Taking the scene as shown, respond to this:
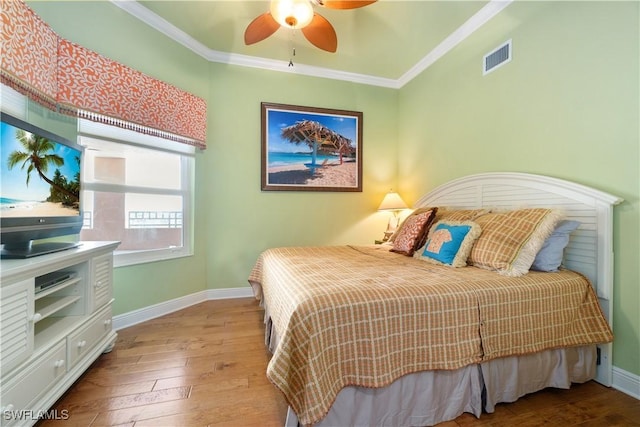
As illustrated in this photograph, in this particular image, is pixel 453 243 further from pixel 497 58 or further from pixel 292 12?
pixel 292 12

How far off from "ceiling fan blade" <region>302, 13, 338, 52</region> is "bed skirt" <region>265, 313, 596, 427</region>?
7.75 ft

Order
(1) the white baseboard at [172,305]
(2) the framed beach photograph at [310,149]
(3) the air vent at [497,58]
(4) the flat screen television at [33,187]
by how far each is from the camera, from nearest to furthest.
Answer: (4) the flat screen television at [33,187] → (3) the air vent at [497,58] → (1) the white baseboard at [172,305] → (2) the framed beach photograph at [310,149]

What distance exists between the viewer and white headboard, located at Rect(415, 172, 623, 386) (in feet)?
5.11

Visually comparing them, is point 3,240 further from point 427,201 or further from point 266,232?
point 427,201

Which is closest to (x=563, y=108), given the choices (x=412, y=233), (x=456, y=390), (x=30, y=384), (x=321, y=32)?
(x=412, y=233)

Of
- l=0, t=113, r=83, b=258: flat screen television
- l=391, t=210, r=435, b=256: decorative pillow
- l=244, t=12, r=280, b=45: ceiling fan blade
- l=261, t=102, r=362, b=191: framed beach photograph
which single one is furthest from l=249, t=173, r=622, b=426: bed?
l=244, t=12, r=280, b=45: ceiling fan blade

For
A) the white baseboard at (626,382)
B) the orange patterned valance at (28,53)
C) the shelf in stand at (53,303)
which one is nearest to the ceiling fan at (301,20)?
the orange patterned valance at (28,53)

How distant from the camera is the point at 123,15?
2264 millimetres

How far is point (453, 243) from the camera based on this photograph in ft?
5.92

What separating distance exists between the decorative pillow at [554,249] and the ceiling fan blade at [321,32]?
2.13 m

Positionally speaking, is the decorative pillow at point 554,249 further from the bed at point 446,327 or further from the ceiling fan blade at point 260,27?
the ceiling fan blade at point 260,27

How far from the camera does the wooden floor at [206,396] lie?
1.31 m

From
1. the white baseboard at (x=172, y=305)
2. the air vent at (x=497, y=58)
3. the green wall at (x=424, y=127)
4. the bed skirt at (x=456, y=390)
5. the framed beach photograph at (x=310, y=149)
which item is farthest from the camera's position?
the framed beach photograph at (x=310, y=149)

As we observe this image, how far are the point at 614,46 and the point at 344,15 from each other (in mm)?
1902
